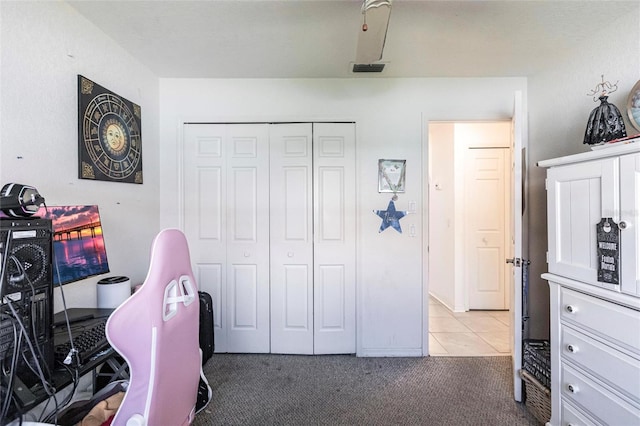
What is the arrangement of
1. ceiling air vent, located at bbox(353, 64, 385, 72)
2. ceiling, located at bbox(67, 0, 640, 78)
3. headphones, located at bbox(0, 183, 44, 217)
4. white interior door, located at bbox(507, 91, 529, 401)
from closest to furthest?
headphones, located at bbox(0, 183, 44, 217) < ceiling, located at bbox(67, 0, 640, 78) < white interior door, located at bbox(507, 91, 529, 401) < ceiling air vent, located at bbox(353, 64, 385, 72)

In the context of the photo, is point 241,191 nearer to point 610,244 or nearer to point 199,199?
point 199,199

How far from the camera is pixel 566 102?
211cm

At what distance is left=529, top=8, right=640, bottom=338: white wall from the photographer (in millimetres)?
1698

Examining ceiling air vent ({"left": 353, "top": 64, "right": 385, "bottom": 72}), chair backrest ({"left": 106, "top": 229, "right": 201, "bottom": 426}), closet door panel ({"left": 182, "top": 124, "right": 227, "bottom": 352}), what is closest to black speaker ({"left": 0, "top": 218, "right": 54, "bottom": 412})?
chair backrest ({"left": 106, "top": 229, "right": 201, "bottom": 426})

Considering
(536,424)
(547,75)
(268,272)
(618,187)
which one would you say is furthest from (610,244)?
(268,272)

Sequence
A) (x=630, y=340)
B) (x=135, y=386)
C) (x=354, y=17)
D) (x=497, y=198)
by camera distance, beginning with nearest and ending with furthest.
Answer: (x=135, y=386) → (x=630, y=340) → (x=354, y=17) → (x=497, y=198)

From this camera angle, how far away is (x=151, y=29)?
1.85 m

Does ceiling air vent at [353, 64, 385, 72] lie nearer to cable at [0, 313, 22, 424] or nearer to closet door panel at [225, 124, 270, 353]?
closet door panel at [225, 124, 270, 353]

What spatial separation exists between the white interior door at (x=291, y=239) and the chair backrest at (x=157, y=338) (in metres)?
1.56

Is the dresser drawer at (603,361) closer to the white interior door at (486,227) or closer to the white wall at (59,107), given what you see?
the white interior door at (486,227)

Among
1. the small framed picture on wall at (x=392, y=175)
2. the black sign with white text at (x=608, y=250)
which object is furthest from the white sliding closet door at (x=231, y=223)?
the black sign with white text at (x=608, y=250)

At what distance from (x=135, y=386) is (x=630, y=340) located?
6.42 ft

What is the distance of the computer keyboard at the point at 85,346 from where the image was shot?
111 centimetres

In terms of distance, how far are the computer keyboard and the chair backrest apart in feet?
1.29
